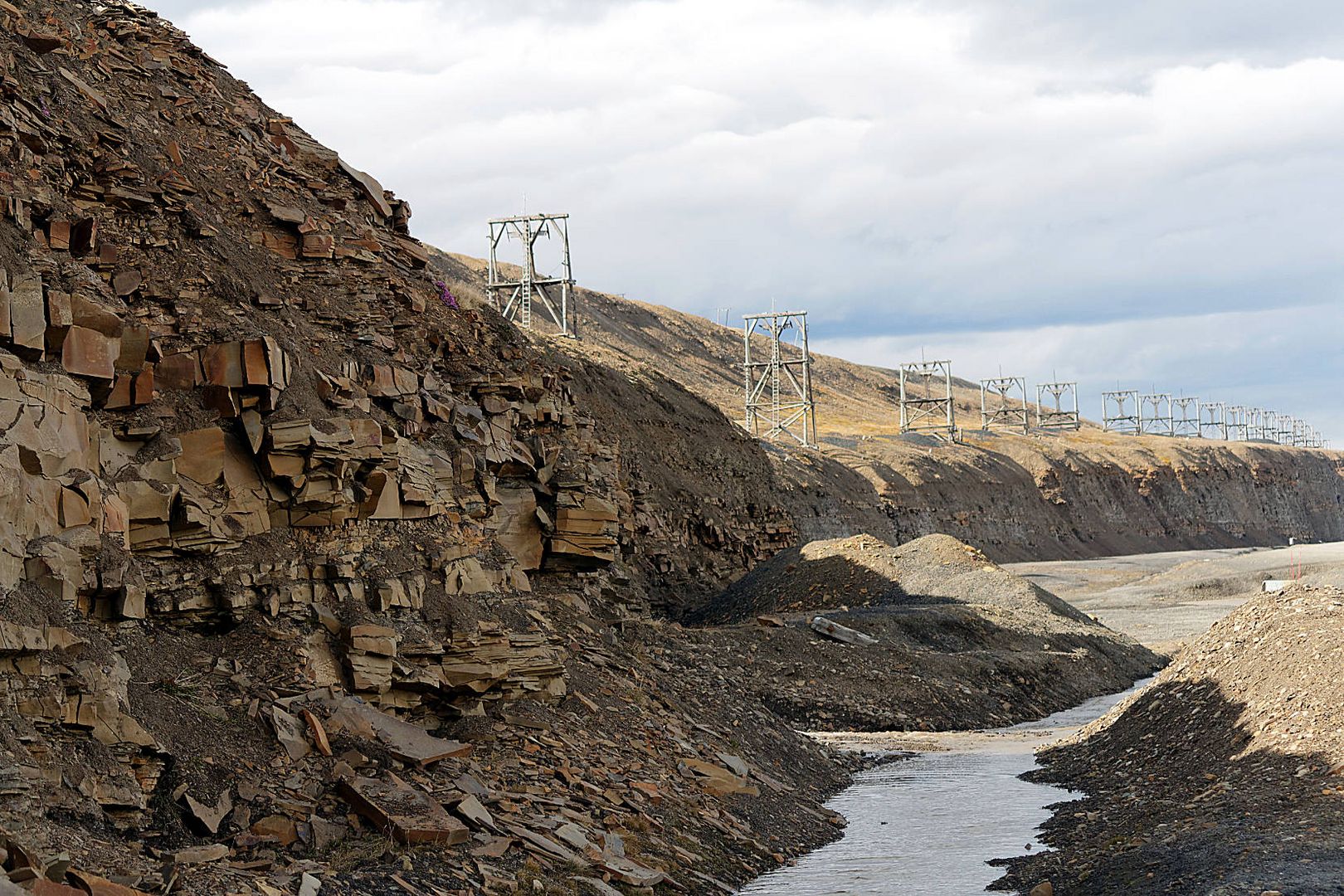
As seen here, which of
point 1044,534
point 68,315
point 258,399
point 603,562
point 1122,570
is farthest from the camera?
point 1044,534

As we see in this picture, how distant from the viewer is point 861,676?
1246 inches

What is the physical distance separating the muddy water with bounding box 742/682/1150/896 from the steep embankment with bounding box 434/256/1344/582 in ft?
94.0

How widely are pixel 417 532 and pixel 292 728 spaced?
4.09 m

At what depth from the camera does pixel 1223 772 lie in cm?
1762

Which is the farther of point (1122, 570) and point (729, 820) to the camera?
point (1122, 570)

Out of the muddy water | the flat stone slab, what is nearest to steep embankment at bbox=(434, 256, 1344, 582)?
the muddy water

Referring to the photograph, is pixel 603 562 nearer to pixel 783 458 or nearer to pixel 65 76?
pixel 65 76

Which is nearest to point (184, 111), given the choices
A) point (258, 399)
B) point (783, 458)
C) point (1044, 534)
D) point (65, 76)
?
point (65, 76)

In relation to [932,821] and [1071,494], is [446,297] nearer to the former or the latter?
[932,821]

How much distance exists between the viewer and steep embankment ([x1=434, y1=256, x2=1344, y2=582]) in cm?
6806

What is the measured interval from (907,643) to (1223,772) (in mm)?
17561

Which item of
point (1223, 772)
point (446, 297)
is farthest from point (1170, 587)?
point (446, 297)

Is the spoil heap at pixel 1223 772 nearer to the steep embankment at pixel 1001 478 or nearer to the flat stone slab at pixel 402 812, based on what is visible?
the flat stone slab at pixel 402 812

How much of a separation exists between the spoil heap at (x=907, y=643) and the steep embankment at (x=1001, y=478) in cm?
1362
